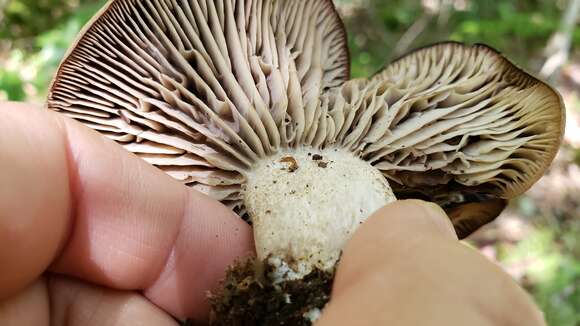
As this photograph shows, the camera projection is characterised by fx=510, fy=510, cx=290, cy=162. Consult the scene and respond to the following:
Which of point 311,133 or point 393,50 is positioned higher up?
point 311,133

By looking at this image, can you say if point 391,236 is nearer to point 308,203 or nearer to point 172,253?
point 308,203

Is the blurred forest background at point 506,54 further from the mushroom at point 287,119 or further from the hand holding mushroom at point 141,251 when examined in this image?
the hand holding mushroom at point 141,251

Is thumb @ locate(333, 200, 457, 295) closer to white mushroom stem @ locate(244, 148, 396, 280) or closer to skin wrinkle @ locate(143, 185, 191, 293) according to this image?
white mushroom stem @ locate(244, 148, 396, 280)

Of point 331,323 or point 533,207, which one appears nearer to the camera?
point 331,323

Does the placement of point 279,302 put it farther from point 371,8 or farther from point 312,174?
point 371,8

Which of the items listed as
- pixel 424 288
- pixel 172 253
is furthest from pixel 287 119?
pixel 424 288

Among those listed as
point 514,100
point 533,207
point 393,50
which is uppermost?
point 514,100

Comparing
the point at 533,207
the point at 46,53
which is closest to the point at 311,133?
the point at 46,53

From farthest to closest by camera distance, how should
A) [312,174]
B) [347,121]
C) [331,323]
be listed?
1. [347,121]
2. [312,174]
3. [331,323]

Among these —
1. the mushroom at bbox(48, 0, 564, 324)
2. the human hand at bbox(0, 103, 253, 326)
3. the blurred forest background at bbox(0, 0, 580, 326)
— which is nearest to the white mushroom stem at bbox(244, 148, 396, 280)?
the mushroom at bbox(48, 0, 564, 324)
